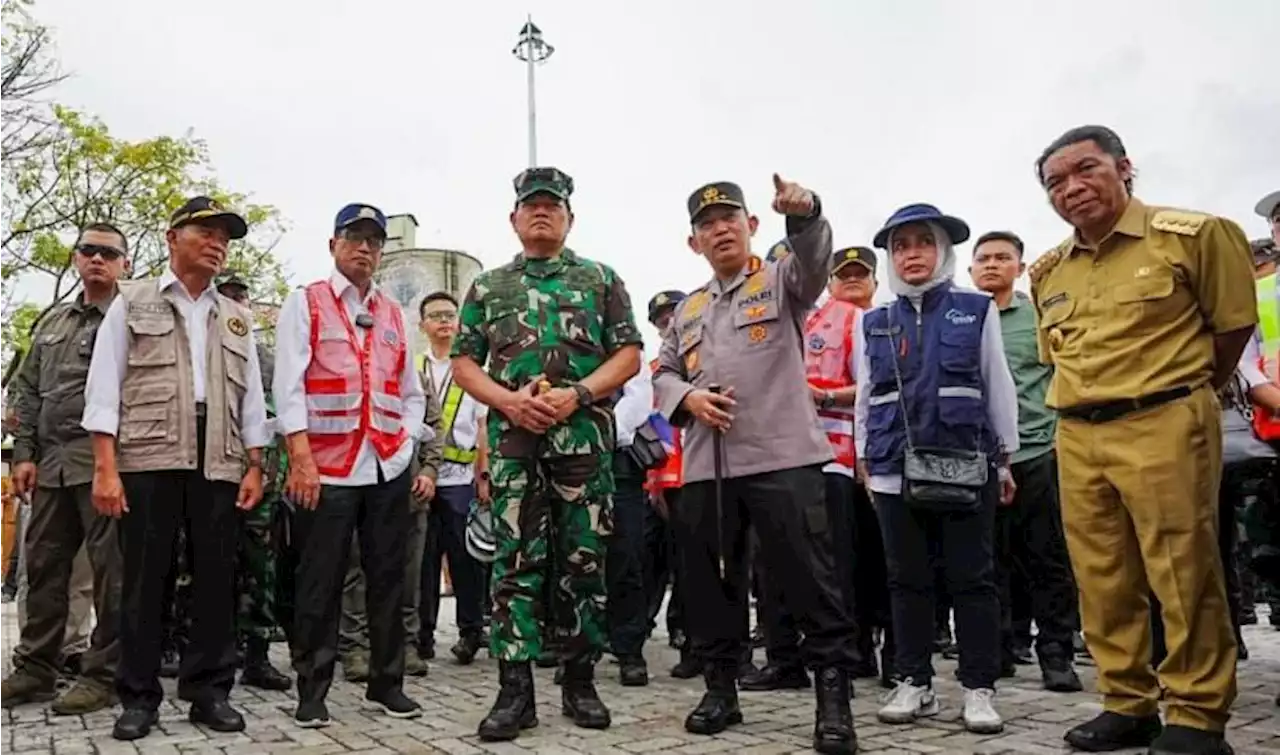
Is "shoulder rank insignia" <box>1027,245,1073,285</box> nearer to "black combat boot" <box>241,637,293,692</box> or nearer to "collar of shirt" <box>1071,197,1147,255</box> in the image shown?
"collar of shirt" <box>1071,197,1147,255</box>

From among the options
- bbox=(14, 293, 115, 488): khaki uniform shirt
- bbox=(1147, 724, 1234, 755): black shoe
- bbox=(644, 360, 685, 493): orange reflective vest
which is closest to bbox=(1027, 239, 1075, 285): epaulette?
bbox=(1147, 724, 1234, 755): black shoe

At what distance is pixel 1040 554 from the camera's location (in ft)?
17.0

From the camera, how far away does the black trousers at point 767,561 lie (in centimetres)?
381

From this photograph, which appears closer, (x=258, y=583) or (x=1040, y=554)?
(x=1040, y=554)

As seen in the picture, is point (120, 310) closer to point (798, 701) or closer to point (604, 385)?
point (604, 385)

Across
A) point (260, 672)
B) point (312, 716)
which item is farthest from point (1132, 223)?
point (260, 672)

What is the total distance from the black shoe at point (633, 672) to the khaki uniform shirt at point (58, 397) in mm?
2923

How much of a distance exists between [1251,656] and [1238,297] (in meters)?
3.31

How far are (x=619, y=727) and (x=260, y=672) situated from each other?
7.95 ft

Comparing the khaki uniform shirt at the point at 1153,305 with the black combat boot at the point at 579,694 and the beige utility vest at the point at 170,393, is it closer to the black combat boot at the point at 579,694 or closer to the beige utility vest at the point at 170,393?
the black combat boot at the point at 579,694

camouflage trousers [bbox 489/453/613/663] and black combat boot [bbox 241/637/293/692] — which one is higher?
camouflage trousers [bbox 489/453/613/663]

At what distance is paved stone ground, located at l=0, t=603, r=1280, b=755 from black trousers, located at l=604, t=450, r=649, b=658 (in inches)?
14.6

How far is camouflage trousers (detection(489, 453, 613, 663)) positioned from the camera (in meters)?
4.05

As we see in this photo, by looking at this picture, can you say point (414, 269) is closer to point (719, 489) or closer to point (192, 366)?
point (192, 366)
